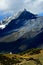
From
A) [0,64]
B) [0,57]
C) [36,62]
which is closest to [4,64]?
[0,64]

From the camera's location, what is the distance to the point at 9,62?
72562 millimetres

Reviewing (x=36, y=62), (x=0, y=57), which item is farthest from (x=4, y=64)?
(x=36, y=62)

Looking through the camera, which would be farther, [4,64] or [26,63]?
[26,63]

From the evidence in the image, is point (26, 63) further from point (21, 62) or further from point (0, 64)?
point (0, 64)

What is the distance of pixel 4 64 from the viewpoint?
69.8 meters

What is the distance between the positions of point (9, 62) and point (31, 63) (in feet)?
24.3

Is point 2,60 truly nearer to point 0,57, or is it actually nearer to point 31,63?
point 0,57

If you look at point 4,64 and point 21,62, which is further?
→ point 21,62

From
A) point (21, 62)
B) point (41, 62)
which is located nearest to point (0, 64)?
point (21, 62)

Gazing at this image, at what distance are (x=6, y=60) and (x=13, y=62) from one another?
2104 millimetres

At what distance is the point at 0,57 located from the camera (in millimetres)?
75625

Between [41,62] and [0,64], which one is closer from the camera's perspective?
[0,64]

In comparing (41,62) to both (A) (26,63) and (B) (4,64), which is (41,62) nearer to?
(A) (26,63)

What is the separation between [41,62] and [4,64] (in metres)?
14.9
